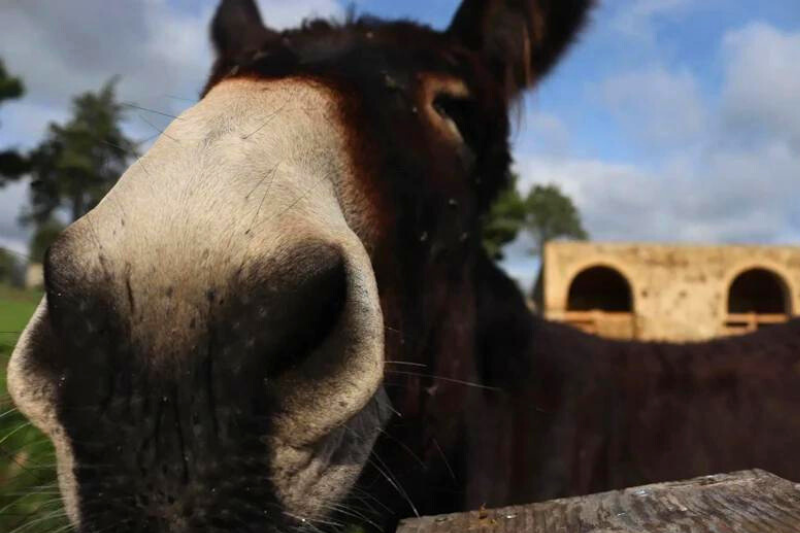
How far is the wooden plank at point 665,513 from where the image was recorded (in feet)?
2.50

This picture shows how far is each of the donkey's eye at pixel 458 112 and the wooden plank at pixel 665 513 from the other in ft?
4.74

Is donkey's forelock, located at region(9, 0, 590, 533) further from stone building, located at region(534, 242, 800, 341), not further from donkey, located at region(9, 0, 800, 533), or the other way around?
stone building, located at region(534, 242, 800, 341)

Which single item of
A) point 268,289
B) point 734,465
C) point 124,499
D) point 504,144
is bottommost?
point 734,465

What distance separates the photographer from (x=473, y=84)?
225cm

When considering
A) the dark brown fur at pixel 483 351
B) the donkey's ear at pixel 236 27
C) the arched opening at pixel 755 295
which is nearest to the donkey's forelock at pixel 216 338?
the dark brown fur at pixel 483 351

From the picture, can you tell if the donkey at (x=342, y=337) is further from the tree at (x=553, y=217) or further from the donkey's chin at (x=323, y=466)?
the tree at (x=553, y=217)

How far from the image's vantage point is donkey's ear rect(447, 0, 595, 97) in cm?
249

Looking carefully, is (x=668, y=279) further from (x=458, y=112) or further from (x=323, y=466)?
(x=323, y=466)

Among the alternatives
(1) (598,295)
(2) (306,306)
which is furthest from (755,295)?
(2) (306,306)

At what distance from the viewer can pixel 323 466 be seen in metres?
1.28

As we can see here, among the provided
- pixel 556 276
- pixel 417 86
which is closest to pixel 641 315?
pixel 556 276

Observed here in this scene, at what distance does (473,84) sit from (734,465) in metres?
1.69

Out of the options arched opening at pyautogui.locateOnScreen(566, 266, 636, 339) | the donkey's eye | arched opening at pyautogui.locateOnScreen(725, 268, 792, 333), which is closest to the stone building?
arched opening at pyautogui.locateOnScreen(725, 268, 792, 333)

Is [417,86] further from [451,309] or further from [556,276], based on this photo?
[556,276]
